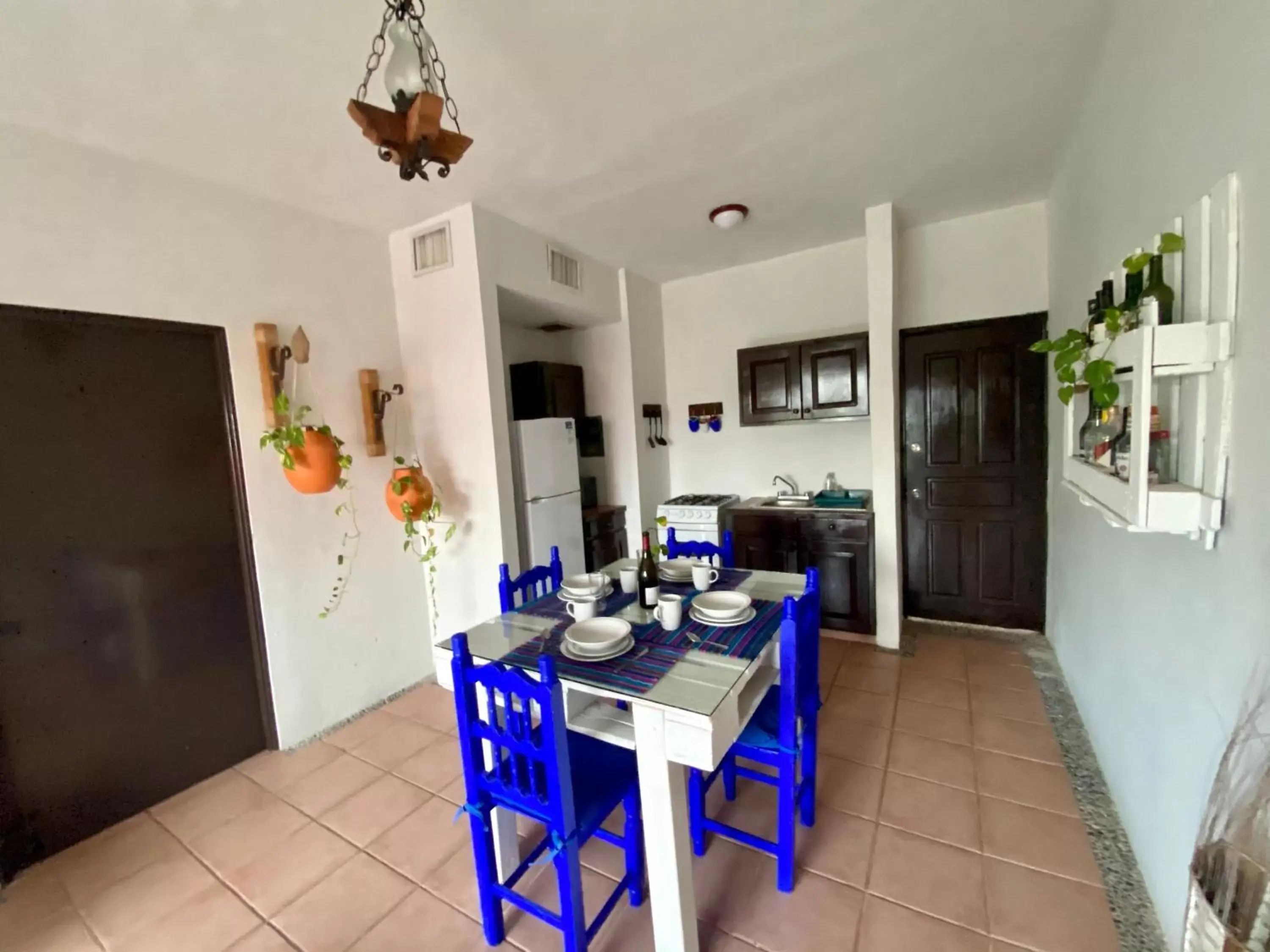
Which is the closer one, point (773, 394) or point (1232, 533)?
point (1232, 533)

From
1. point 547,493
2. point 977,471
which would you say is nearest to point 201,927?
point 547,493

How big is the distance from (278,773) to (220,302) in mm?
2144

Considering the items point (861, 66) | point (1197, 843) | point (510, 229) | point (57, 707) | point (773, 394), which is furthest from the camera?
point (773, 394)

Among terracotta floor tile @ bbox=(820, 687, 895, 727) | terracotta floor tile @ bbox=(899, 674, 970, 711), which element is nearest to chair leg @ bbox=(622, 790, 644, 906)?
terracotta floor tile @ bbox=(820, 687, 895, 727)

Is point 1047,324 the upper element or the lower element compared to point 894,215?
lower

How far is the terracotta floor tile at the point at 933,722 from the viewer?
2.39 metres

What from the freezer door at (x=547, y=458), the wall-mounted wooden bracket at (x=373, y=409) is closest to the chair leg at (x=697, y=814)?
the freezer door at (x=547, y=458)

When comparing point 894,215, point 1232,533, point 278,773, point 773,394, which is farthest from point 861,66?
point 278,773

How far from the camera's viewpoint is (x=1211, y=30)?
43.8 inches

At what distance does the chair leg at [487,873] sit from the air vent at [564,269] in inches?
111

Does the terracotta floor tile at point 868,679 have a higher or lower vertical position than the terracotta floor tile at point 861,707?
higher

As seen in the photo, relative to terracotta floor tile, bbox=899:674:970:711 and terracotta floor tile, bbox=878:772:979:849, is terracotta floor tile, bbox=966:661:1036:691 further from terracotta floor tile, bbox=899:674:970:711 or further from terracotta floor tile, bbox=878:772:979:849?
terracotta floor tile, bbox=878:772:979:849

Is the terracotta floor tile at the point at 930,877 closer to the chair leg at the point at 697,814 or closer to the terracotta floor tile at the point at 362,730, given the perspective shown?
the chair leg at the point at 697,814

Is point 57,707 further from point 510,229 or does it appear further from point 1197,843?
point 1197,843
